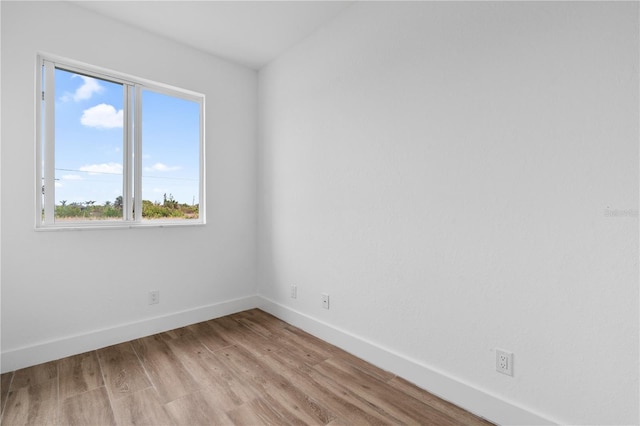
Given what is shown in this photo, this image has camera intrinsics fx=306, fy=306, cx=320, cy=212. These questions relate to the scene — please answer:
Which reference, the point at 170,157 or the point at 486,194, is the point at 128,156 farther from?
the point at 486,194

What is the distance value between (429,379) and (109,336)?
2.35m

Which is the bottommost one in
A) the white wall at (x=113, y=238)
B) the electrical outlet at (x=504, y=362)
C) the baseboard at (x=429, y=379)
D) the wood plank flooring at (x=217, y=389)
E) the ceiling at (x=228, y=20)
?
the wood plank flooring at (x=217, y=389)

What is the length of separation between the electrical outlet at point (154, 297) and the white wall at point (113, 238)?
4 centimetres

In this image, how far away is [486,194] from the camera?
5.20 feet

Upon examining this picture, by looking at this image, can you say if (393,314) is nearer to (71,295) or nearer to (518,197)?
(518,197)

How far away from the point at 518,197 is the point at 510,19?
87 cm

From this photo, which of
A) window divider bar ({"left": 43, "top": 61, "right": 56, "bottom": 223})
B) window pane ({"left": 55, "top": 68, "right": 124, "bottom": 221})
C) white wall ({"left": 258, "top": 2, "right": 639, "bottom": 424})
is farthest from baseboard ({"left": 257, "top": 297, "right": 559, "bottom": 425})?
window divider bar ({"left": 43, "top": 61, "right": 56, "bottom": 223})

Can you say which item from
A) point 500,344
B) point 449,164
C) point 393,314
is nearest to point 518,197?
point 449,164

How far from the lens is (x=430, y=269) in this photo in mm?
1831

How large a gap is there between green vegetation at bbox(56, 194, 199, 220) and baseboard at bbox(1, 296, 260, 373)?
88 centimetres

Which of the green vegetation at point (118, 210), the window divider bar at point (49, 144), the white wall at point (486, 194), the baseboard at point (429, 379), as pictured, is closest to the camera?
the white wall at point (486, 194)

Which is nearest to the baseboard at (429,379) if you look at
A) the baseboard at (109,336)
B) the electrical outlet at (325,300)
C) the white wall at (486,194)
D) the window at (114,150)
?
the white wall at (486,194)

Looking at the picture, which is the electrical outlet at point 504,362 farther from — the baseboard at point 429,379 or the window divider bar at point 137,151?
the window divider bar at point 137,151

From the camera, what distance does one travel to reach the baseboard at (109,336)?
2.04m
